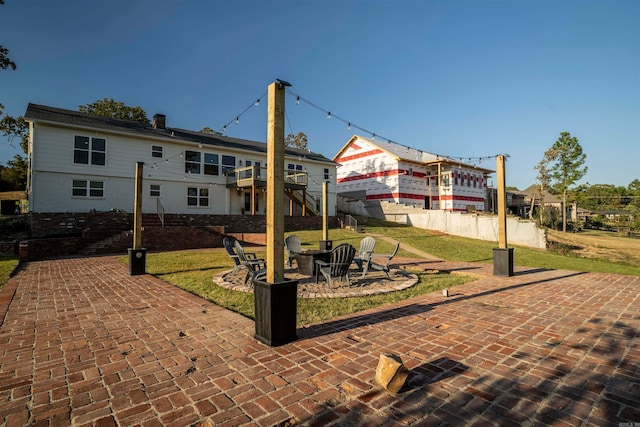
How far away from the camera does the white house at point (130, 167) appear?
16.8 m

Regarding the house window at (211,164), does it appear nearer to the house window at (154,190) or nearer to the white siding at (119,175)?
the white siding at (119,175)

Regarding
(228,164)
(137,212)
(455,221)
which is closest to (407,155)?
(455,221)

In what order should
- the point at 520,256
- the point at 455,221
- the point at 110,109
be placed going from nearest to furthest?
the point at 520,256 → the point at 455,221 → the point at 110,109

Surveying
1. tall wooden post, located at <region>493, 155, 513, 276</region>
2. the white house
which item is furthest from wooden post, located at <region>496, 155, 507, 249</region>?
the white house

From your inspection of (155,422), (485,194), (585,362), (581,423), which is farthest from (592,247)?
(155,422)

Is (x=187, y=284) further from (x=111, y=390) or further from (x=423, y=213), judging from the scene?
(x=423, y=213)

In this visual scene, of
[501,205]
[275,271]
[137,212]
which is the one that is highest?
[501,205]

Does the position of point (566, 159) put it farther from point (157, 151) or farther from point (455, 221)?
point (157, 151)

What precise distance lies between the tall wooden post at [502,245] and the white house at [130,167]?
1162cm

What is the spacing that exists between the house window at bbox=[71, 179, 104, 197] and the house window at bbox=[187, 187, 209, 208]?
5.17 meters

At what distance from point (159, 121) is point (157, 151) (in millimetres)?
3423

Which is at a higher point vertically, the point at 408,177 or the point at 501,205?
the point at 408,177

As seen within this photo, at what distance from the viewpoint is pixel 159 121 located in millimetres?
22516

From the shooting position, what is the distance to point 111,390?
8.54 ft
